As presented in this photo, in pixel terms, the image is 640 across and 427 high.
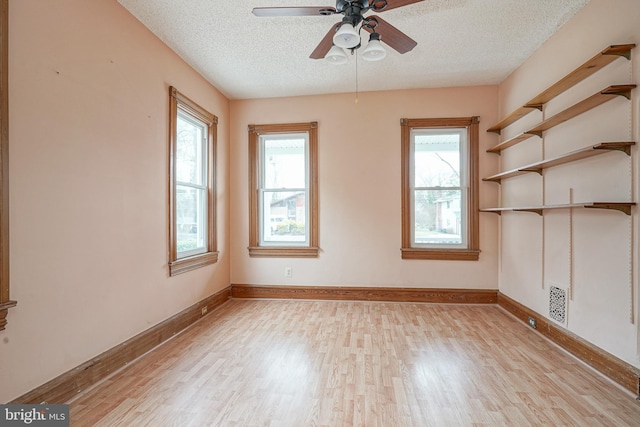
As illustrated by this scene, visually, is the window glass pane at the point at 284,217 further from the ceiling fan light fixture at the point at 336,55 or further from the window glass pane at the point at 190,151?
the ceiling fan light fixture at the point at 336,55

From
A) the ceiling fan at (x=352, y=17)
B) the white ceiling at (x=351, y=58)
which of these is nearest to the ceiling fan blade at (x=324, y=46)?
the ceiling fan at (x=352, y=17)

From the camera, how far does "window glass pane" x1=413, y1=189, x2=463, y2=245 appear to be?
13.7 ft

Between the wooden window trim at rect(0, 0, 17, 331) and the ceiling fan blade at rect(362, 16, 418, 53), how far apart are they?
6.58 ft

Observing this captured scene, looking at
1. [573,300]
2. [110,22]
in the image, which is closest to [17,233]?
[110,22]

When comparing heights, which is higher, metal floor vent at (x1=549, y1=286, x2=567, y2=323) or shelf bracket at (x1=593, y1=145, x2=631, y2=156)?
shelf bracket at (x1=593, y1=145, x2=631, y2=156)

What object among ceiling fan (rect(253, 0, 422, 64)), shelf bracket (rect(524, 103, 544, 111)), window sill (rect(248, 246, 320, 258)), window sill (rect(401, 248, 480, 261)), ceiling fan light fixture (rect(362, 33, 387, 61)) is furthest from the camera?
window sill (rect(248, 246, 320, 258))

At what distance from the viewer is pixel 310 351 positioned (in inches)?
106

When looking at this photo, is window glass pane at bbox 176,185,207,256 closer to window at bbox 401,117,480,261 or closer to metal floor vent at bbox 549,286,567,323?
window at bbox 401,117,480,261

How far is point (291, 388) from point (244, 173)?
10.0ft

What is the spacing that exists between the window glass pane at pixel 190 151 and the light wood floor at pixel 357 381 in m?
1.64

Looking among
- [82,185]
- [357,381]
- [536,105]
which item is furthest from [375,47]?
[357,381]

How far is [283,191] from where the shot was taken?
4441 mm

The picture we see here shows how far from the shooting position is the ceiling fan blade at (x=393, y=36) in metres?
2.13

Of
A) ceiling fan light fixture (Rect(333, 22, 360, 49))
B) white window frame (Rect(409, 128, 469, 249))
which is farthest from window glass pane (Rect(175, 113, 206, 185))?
white window frame (Rect(409, 128, 469, 249))
